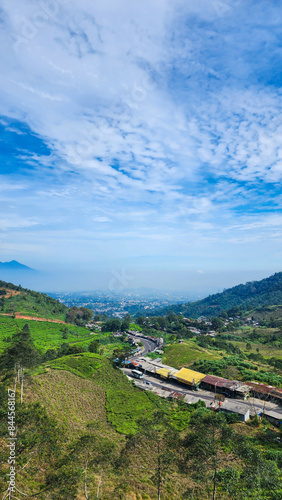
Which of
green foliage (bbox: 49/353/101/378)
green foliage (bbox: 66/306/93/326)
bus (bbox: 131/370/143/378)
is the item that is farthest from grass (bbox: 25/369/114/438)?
green foliage (bbox: 66/306/93/326)

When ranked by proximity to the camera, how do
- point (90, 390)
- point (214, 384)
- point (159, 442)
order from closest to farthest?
point (159, 442) → point (90, 390) → point (214, 384)

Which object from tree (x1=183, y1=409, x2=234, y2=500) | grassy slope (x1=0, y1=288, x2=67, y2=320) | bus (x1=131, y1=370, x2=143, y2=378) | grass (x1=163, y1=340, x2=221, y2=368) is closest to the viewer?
tree (x1=183, y1=409, x2=234, y2=500)

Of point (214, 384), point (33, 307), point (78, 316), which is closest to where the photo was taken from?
point (214, 384)

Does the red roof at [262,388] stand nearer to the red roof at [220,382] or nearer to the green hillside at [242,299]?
the red roof at [220,382]

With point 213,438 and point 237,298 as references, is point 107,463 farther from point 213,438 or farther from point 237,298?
point 237,298

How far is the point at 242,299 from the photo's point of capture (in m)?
156

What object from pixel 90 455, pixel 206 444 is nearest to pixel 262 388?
pixel 206 444

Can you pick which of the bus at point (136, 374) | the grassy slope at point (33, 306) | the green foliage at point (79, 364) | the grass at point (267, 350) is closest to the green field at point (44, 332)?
the grassy slope at point (33, 306)

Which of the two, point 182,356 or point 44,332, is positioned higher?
point 44,332

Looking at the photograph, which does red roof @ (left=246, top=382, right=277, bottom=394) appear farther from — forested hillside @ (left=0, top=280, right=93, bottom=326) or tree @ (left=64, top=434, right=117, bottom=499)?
forested hillside @ (left=0, top=280, right=93, bottom=326)

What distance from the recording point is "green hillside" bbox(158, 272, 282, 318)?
5384 inches

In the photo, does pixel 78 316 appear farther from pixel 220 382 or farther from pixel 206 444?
pixel 206 444

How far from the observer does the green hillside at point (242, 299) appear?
13675 cm

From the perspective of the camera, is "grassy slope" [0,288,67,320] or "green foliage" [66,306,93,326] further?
"green foliage" [66,306,93,326]
